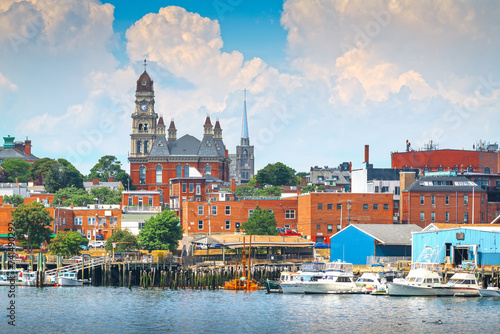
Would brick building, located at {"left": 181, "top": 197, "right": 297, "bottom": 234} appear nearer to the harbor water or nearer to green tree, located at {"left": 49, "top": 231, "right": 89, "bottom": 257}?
green tree, located at {"left": 49, "top": 231, "right": 89, "bottom": 257}

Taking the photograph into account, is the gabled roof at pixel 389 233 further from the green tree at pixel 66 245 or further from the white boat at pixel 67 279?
the green tree at pixel 66 245

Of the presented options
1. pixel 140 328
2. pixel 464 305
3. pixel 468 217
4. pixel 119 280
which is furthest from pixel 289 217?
pixel 140 328

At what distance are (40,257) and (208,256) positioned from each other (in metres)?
19.9

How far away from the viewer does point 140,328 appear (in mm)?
68500

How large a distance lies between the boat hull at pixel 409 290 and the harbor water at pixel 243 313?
2.50 feet

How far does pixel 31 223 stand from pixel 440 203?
55306mm

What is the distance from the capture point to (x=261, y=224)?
122 metres

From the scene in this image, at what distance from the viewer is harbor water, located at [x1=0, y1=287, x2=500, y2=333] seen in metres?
68.2

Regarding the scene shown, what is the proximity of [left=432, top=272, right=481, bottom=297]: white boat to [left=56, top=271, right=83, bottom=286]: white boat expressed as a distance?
3979cm

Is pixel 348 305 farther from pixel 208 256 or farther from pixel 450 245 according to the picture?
pixel 208 256

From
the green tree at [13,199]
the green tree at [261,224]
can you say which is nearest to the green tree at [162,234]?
the green tree at [261,224]

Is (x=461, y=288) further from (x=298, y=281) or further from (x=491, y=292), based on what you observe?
(x=298, y=281)

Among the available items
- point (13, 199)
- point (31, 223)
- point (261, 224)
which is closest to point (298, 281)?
point (261, 224)

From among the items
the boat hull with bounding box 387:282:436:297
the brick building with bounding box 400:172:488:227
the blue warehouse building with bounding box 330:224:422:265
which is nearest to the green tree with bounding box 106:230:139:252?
the blue warehouse building with bounding box 330:224:422:265
